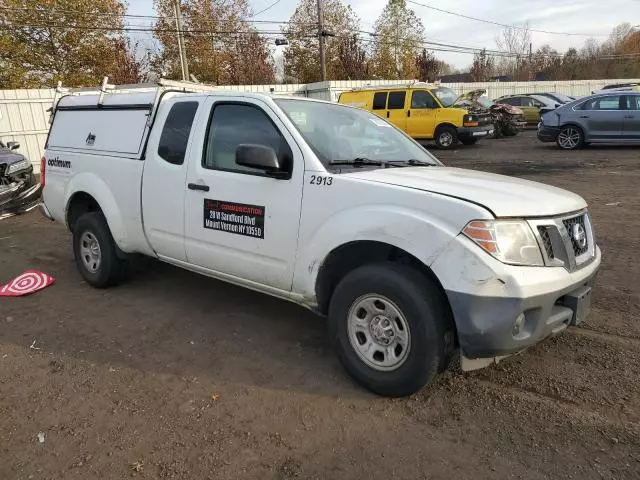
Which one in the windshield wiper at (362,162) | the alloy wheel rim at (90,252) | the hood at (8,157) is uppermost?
the windshield wiper at (362,162)

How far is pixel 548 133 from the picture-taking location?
16.4 meters

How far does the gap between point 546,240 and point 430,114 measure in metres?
15.8

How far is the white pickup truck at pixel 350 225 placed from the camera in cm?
288

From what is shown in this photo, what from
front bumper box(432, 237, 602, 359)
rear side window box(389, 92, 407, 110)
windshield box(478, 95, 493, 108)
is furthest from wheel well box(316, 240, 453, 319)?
windshield box(478, 95, 493, 108)

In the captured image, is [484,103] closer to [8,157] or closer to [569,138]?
[569,138]

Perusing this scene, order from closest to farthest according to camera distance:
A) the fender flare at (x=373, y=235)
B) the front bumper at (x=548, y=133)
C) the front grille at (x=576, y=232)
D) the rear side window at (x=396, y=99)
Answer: the fender flare at (x=373, y=235)
the front grille at (x=576, y=232)
the front bumper at (x=548, y=133)
the rear side window at (x=396, y=99)

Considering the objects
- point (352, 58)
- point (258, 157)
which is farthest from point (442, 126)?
point (352, 58)

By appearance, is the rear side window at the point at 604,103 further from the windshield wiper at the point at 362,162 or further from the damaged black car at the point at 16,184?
the damaged black car at the point at 16,184

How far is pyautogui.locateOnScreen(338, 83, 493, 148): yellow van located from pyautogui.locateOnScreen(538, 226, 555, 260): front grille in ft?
51.2

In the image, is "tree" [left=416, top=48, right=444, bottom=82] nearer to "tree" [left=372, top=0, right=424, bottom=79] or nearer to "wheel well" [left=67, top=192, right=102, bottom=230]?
"tree" [left=372, top=0, right=424, bottom=79]

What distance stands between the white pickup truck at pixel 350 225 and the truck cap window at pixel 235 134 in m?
0.01

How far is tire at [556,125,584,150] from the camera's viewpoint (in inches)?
626

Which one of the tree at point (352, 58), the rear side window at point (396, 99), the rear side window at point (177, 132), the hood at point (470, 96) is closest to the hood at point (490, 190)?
the rear side window at point (177, 132)

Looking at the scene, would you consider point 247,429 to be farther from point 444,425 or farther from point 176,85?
point 176,85
